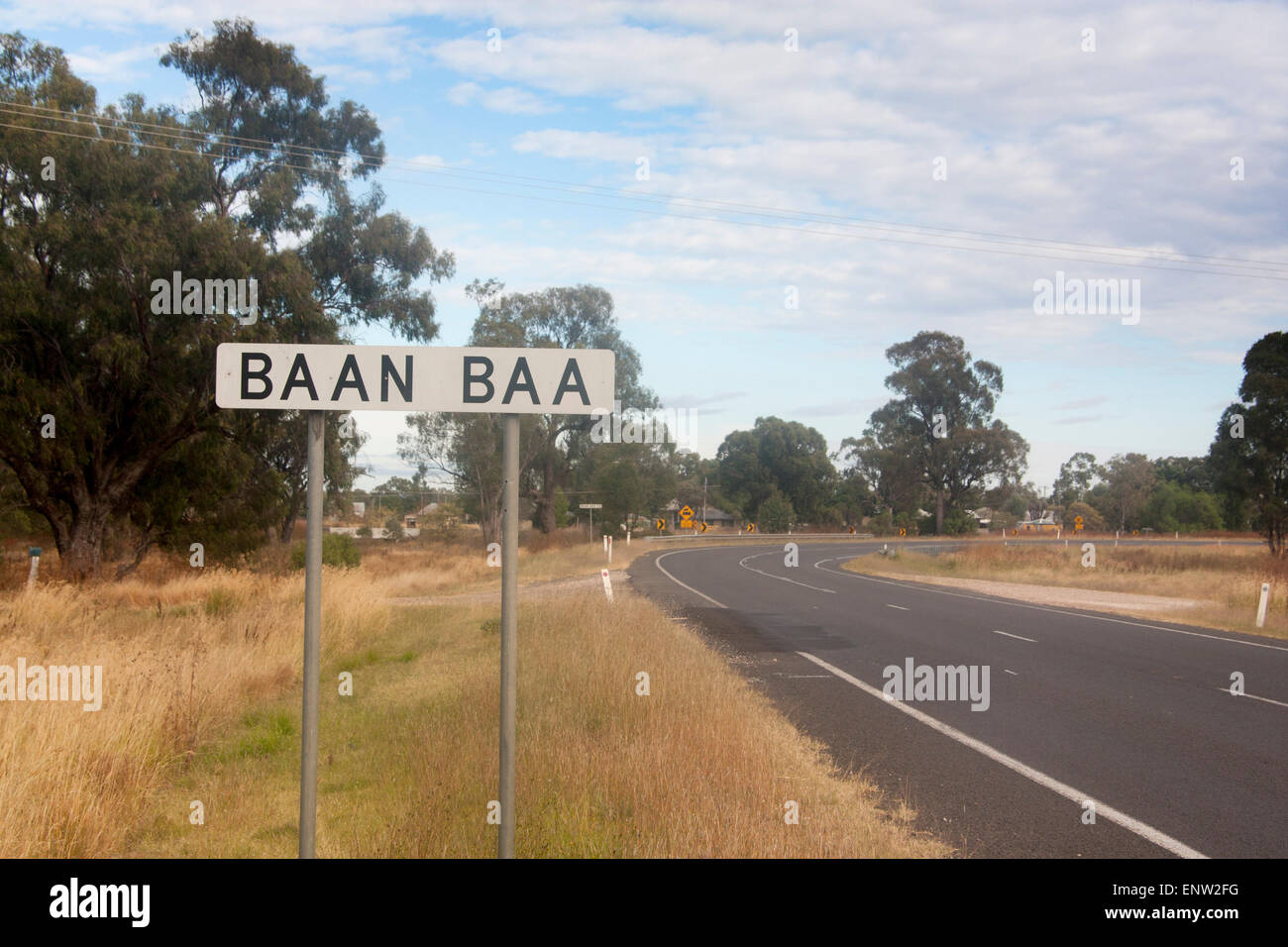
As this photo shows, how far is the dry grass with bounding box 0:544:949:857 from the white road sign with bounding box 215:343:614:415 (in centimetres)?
223

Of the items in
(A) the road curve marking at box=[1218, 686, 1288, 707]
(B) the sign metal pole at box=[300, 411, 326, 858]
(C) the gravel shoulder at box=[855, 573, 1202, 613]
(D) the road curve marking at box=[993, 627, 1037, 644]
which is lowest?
(C) the gravel shoulder at box=[855, 573, 1202, 613]

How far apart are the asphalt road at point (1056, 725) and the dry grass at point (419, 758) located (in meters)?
0.73

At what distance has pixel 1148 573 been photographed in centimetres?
3216

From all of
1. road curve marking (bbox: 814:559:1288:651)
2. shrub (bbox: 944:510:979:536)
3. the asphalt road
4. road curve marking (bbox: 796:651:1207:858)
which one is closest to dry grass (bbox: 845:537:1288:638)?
road curve marking (bbox: 814:559:1288:651)

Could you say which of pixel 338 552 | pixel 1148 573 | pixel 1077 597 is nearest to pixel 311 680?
pixel 1077 597

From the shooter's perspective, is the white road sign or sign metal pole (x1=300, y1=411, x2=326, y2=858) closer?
sign metal pole (x1=300, y1=411, x2=326, y2=858)

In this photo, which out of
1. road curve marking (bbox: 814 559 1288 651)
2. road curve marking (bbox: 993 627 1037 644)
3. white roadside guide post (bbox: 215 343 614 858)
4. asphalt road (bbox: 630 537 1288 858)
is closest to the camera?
white roadside guide post (bbox: 215 343 614 858)

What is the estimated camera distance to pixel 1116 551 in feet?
138

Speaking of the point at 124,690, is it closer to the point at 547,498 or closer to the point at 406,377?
Result: the point at 406,377

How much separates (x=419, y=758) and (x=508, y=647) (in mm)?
3075

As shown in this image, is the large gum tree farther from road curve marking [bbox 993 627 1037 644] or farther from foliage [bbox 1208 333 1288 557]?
foliage [bbox 1208 333 1288 557]

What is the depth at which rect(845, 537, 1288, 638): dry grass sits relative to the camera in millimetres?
18938
